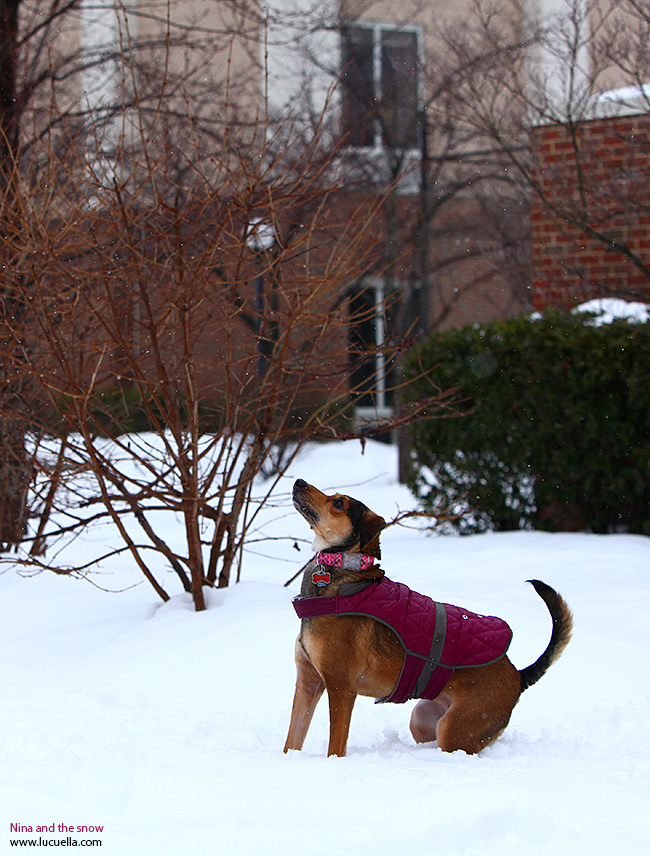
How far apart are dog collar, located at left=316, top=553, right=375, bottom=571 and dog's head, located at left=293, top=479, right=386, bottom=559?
44mm

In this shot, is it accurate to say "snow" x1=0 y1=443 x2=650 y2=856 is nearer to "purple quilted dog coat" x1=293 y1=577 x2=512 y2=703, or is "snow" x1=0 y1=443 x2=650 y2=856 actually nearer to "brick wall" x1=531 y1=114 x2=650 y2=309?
"purple quilted dog coat" x1=293 y1=577 x2=512 y2=703

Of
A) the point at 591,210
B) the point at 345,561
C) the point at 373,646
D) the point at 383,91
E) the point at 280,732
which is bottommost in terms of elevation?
the point at 280,732

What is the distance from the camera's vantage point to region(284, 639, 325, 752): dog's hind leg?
334 centimetres

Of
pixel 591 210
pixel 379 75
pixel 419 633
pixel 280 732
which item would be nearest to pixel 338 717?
pixel 419 633

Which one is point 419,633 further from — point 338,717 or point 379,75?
point 379,75

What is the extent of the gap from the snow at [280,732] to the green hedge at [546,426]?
2.66ft

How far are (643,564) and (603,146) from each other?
193 inches

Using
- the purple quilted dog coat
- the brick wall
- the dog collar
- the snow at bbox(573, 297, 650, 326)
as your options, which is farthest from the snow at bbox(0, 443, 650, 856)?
the brick wall

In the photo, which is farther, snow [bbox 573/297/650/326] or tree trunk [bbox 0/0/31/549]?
snow [bbox 573/297/650/326]

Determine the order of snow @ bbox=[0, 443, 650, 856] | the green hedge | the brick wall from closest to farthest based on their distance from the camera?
snow @ bbox=[0, 443, 650, 856]
the green hedge
the brick wall

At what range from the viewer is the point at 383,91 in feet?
44.0

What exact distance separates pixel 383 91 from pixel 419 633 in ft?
38.8

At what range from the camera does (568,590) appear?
6.03 m

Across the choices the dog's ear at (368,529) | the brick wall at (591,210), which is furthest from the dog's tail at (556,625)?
the brick wall at (591,210)
